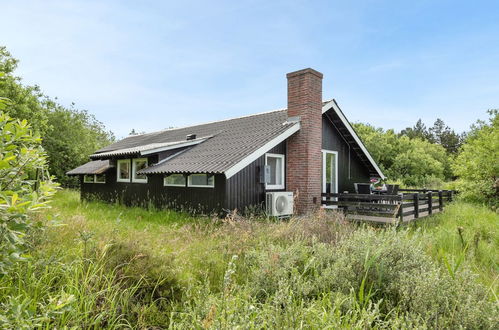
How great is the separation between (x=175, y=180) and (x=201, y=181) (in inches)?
60.8

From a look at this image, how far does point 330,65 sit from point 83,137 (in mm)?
24218

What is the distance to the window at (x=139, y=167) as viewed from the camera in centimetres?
1320

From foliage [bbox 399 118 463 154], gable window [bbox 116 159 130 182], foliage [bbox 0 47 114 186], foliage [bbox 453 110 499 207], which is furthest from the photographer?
foliage [bbox 399 118 463 154]

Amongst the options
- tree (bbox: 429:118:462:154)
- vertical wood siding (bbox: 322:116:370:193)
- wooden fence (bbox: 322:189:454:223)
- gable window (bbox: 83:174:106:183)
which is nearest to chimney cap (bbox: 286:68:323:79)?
vertical wood siding (bbox: 322:116:370:193)

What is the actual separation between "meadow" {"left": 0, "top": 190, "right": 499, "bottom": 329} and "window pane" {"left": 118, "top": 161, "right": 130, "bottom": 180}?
9.92 meters

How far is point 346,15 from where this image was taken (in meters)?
10.8

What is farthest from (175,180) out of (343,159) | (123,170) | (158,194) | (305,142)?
(343,159)

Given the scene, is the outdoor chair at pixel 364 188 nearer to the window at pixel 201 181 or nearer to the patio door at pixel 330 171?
the patio door at pixel 330 171

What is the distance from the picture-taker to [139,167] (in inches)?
532

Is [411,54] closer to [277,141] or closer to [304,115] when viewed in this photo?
[304,115]

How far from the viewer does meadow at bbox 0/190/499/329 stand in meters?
2.50

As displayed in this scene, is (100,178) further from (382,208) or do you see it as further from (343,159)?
(382,208)

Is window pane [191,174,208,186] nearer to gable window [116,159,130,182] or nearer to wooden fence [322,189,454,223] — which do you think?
wooden fence [322,189,454,223]

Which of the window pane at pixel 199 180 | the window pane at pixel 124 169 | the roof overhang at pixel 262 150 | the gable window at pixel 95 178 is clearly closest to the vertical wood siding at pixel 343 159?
the roof overhang at pixel 262 150
